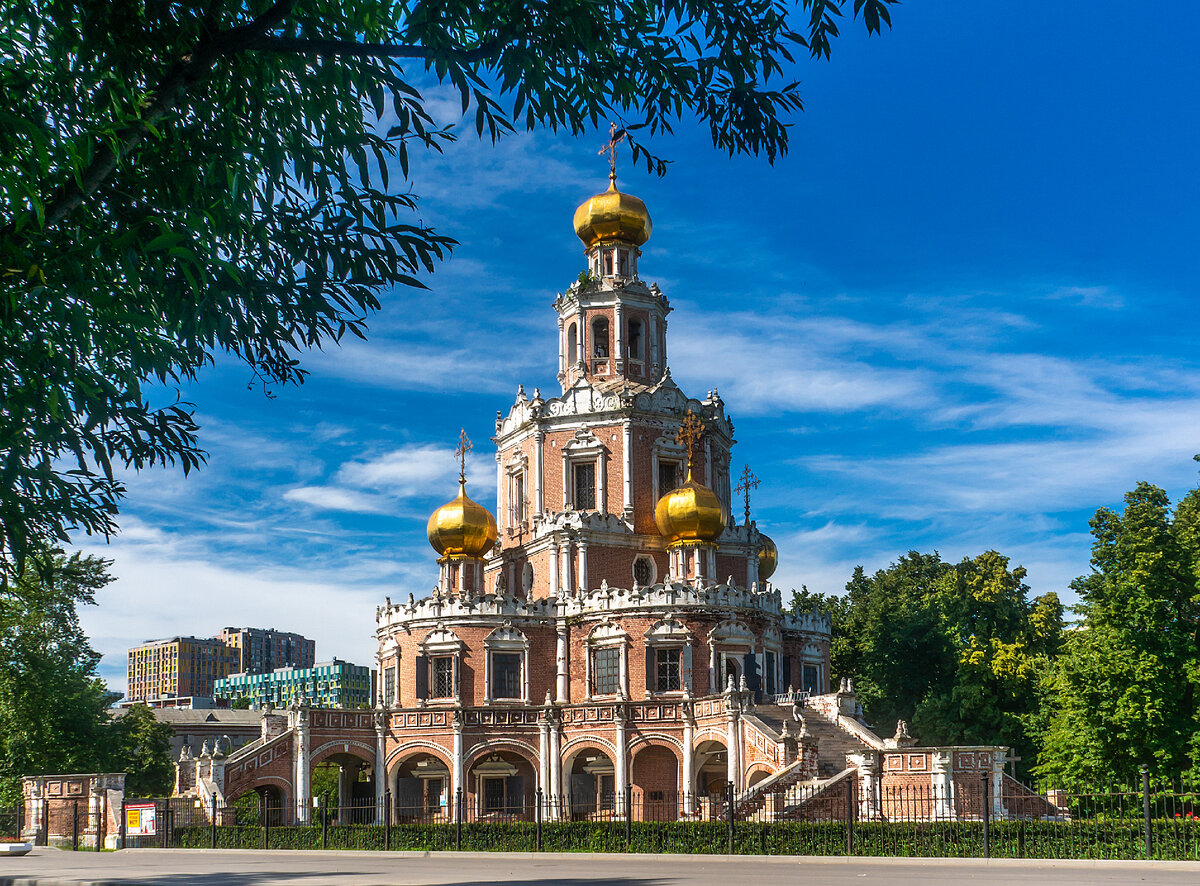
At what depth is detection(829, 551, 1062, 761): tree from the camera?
5222 centimetres

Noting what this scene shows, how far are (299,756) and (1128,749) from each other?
25188 millimetres

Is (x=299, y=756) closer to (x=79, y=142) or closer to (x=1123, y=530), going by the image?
(x=1123, y=530)

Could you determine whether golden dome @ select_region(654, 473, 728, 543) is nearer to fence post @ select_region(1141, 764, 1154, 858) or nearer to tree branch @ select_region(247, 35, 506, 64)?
fence post @ select_region(1141, 764, 1154, 858)

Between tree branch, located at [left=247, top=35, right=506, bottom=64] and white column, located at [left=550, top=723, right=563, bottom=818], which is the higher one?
tree branch, located at [left=247, top=35, right=506, bottom=64]

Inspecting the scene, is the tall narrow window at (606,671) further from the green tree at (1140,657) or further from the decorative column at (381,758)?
the green tree at (1140,657)

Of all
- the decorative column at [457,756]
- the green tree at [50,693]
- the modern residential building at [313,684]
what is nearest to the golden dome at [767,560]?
the decorative column at [457,756]

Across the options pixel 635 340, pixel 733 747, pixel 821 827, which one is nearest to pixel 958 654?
pixel 635 340

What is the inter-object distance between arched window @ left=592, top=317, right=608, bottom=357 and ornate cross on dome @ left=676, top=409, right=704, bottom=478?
5.10m

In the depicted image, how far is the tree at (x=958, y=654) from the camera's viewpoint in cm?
5222

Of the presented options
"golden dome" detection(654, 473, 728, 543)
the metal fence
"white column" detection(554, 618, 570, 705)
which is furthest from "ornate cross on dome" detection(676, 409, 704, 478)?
the metal fence

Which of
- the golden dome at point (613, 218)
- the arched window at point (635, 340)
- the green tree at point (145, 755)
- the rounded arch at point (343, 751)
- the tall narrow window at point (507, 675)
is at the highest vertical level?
the golden dome at point (613, 218)

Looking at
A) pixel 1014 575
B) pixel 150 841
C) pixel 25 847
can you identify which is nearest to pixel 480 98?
pixel 25 847

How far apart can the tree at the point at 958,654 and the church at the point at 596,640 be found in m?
5.73

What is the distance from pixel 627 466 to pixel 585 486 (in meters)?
2.09
